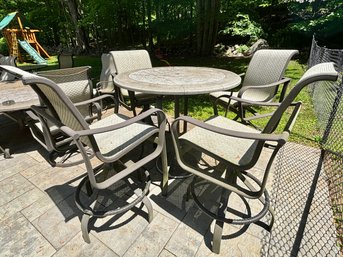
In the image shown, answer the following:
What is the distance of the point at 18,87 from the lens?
10.9 feet

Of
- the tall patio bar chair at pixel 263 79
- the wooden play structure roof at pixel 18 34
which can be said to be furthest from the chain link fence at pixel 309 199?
the wooden play structure roof at pixel 18 34

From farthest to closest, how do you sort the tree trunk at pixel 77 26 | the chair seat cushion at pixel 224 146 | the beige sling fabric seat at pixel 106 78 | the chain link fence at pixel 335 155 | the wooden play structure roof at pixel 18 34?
the tree trunk at pixel 77 26, the wooden play structure roof at pixel 18 34, the beige sling fabric seat at pixel 106 78, the chain link fence at pixel 335 155, the chair seat cushion at pixel 224 146

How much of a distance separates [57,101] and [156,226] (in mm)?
1138

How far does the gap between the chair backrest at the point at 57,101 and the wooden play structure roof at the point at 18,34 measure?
9098 millimetres

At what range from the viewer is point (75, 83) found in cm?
206

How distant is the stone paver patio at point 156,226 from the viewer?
1.40 meters

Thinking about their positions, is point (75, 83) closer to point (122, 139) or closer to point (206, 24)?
point (122, 139)

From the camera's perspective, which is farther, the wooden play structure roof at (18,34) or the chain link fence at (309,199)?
the wooden play structure roof at (18,34)

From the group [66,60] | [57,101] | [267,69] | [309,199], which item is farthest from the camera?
[66,60]

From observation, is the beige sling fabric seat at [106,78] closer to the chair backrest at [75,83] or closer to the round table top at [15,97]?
the round table top at [15,97]

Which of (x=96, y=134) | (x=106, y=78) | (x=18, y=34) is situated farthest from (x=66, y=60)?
→ (x=18, y=34)

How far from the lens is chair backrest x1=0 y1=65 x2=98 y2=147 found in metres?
1.05

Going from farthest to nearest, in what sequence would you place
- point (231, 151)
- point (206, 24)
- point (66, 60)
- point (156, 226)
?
point (206, 24) → point (66, 60) → point (156, 226) → point (231, 151)

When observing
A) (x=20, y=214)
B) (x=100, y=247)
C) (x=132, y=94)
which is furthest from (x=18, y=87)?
(x=100, y=247)
